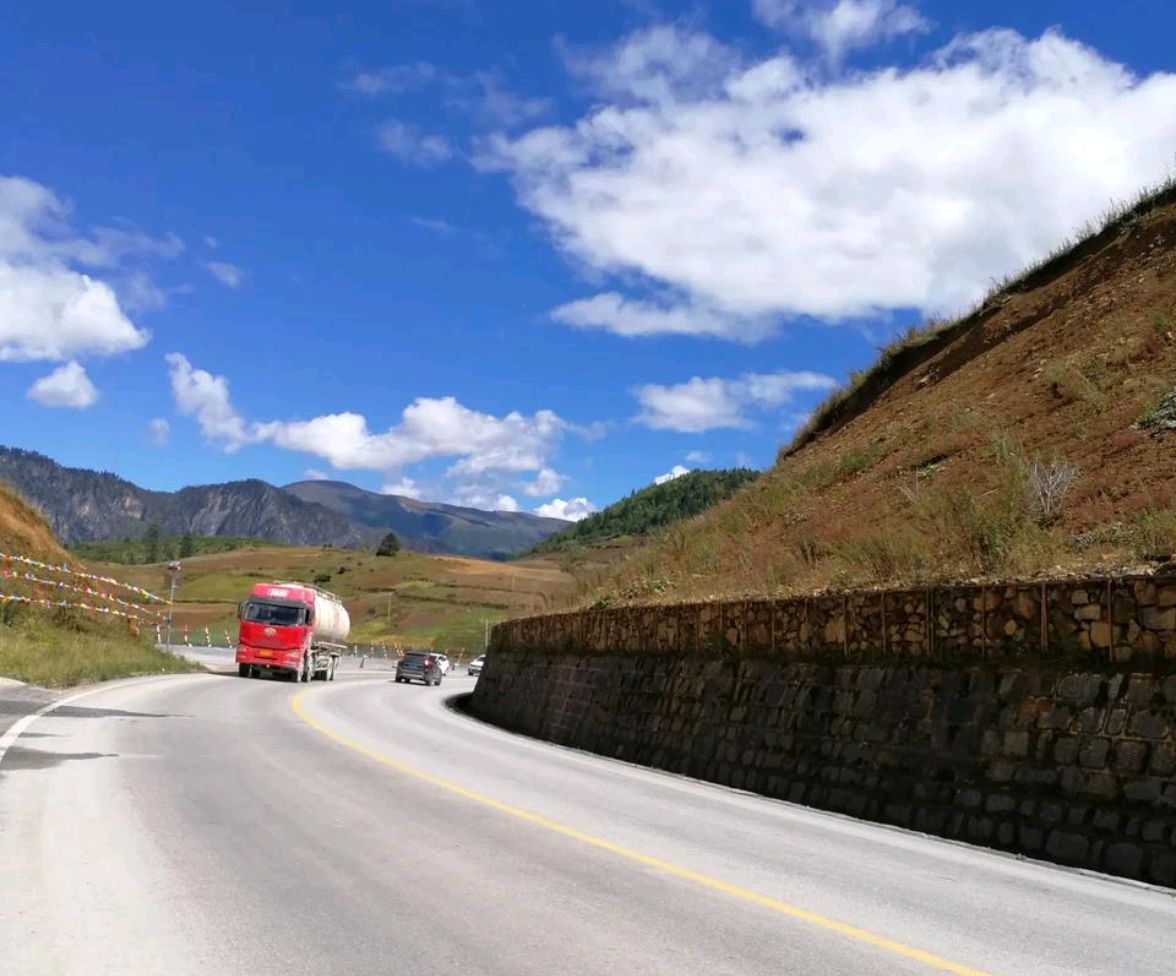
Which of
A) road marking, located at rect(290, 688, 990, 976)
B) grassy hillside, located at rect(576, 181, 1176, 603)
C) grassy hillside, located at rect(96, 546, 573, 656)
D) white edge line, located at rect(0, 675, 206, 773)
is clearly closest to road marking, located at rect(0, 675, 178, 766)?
white edge line, located at rect(0, 675, 206, 773)

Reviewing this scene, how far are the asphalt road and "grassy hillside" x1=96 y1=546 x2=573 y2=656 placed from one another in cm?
5907

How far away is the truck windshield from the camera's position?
1419 inches

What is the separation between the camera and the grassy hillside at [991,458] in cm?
1434

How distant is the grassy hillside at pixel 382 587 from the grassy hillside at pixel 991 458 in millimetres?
42446

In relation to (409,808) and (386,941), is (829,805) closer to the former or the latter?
(409,808)

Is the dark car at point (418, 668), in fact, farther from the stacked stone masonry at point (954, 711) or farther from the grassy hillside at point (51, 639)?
the stacked stone masonry at point (954, 711)

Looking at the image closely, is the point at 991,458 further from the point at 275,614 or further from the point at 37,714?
the point at 275,614

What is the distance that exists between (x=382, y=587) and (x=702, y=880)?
4588 inches

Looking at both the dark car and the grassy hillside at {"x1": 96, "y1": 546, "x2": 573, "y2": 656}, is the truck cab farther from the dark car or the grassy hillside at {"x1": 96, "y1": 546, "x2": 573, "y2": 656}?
the grassy hillside at {"x1": 96, "y1": 546, "x2": 573, "y2": 656}

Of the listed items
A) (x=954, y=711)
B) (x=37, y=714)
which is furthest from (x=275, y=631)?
(x=954, y=711)

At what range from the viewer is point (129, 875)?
22.3ft

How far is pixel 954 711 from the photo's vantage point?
11.2 metres

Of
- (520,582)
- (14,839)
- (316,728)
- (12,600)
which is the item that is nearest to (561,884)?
(14,839)

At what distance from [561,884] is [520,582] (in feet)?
408
